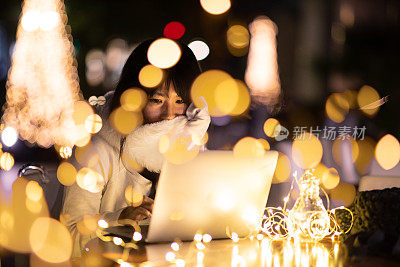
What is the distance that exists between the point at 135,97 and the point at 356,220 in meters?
0.91

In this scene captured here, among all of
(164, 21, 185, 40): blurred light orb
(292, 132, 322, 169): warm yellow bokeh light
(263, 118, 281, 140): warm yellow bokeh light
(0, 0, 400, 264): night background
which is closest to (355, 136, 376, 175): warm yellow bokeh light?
(0, 0, 400, 264): night background

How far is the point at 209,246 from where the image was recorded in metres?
1.12

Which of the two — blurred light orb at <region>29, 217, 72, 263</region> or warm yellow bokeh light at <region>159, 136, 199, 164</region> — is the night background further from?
blurred light orb at <region>29, 217, 72, 263</region>

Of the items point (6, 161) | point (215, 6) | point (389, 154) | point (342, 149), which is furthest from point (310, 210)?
point (215, 6)

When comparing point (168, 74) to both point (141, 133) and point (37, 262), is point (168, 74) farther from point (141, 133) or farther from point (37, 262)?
point (37, 262)

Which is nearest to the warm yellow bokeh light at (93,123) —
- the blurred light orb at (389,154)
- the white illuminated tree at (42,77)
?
the blurred light orb at (389,154)

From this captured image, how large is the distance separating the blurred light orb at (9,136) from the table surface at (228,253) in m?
5.63

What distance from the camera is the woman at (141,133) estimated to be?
1610mm

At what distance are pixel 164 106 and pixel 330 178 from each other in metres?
1.53

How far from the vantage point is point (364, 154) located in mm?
3561

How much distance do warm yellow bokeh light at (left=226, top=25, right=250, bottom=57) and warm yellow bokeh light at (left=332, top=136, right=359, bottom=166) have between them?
8.39 metres

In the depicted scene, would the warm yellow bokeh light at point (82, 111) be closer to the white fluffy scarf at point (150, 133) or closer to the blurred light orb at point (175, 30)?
the white fluffy scarf at point (150, 133)

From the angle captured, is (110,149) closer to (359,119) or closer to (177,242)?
(177,242)

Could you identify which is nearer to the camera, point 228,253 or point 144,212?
point 228,253
